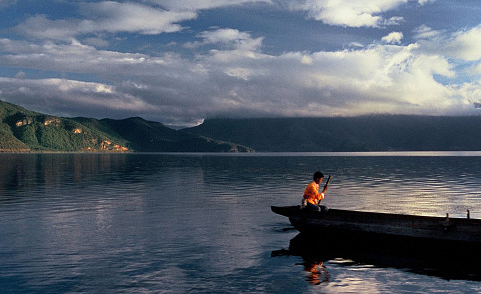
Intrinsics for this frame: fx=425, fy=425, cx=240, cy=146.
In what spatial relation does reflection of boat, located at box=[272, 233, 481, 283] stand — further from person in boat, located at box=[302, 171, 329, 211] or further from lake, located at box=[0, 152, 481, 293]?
person in boat, located at box=[302, 171, 329, 211]

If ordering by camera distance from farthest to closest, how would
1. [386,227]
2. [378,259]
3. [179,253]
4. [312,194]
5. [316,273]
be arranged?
[312,194]
[386,227]
[179,253]
[378,259]
[316,273]

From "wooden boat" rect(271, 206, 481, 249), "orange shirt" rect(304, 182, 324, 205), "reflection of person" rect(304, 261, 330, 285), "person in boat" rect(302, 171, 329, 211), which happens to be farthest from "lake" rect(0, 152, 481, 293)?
"orange shirt" rect(304, 182, 324, 205)

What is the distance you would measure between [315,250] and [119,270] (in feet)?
36.2

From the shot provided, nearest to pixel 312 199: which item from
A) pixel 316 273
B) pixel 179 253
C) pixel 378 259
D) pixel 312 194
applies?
pixel 312 194

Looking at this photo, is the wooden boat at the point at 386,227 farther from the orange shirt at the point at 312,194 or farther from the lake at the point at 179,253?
the lake at the point at 179,253

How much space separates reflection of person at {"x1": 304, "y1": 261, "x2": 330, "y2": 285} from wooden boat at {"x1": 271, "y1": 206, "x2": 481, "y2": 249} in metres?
4.08

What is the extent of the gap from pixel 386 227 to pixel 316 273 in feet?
20.3

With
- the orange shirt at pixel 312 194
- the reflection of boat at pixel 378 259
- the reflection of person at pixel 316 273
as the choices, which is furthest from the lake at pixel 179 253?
the orange shirt at pixel 312 194

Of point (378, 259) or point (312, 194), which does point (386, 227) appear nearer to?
point (378, 259)

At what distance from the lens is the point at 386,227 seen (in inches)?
930

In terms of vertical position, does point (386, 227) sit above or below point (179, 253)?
above

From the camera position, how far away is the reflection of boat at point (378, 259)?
20.0 m

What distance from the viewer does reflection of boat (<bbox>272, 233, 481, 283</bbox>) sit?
65.6ft

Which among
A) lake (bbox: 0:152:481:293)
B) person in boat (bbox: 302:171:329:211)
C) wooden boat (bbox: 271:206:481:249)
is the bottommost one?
lake (bbox: 0:152:481:293)
